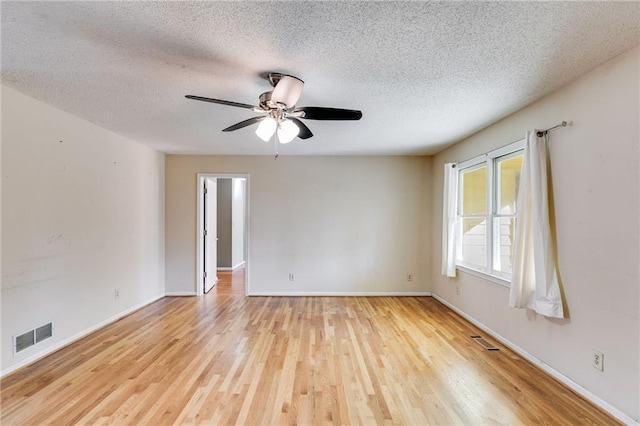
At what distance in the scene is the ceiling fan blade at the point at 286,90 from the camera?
6.65ft

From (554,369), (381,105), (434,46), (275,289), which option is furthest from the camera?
(275,289)

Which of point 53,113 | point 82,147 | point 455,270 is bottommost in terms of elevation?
point 455,270

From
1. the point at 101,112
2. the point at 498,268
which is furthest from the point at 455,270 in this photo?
the point at 101,112

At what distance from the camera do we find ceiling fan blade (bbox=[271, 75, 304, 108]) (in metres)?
2.03

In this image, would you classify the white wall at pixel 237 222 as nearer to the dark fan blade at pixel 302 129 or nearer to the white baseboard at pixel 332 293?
the white baseboard at pixel 332 293

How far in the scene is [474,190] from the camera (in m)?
4.05

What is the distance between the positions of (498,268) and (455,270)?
842mm

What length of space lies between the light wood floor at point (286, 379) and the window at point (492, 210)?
2.79 feet

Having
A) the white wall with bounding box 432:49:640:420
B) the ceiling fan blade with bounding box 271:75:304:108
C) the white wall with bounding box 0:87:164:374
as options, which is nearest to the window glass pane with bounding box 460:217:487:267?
the white wall with bounding box 432:49:640:420

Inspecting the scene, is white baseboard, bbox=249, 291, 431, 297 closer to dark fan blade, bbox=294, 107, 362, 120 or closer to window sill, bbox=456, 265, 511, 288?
window sill, bbox=456, 265, 511, 288

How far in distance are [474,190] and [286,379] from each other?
327 cm

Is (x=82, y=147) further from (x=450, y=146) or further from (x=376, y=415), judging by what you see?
(x=450, y=146)

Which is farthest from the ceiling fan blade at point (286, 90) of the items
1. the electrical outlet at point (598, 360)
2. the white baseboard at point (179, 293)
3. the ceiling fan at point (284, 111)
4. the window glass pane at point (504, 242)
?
the white baseboard at point (179, 293)

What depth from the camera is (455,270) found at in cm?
423
